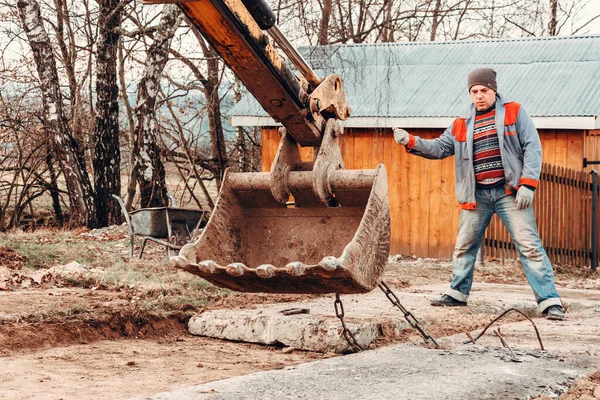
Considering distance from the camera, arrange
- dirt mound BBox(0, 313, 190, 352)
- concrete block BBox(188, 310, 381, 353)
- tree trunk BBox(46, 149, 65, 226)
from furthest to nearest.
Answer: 1. tree trunk BBox(46, 149, 65, 226)
2. dirt mound BBox(0, 313, 190, 352)
3. concrete block BBox(188, 310, 381, 353)

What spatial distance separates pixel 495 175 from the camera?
720 centimetres

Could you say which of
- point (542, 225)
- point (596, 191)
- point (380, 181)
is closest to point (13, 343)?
point (380, 181)

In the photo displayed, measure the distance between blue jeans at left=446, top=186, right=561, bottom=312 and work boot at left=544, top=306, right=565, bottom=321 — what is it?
3cm

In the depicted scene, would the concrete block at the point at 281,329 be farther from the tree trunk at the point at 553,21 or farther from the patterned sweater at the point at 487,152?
the tree trunk at the point at 553,21

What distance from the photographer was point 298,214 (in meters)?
6.01

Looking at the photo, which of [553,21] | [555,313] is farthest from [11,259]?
[553,21]

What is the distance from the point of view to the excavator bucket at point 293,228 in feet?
16.7

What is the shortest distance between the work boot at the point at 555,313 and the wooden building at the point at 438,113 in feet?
20.3

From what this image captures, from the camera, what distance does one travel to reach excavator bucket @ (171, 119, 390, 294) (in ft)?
16.7

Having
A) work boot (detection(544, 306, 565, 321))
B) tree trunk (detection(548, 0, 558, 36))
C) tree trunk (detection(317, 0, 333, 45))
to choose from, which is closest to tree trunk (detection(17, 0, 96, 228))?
tree trunk (detection(317, 0, 333, 45))

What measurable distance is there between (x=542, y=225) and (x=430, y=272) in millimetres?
2346

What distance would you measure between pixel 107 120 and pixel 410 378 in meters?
13.8

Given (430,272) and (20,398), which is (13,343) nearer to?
(20,398)

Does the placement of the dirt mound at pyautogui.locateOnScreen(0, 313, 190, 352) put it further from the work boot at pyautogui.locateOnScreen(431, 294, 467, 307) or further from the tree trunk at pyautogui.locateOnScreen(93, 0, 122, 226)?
the tree trunk at pyautogui.locateOnScreen(93, 0, 122, 226)
